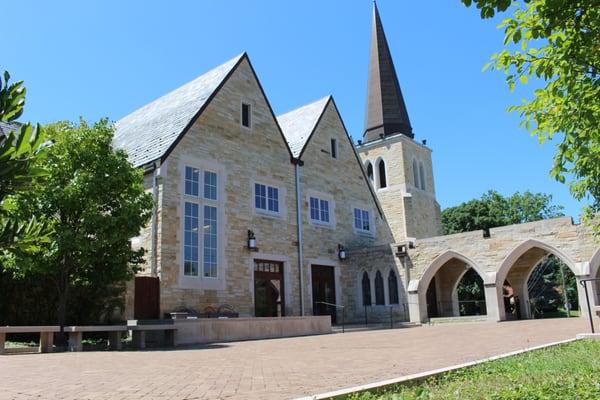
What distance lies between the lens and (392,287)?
70.6 ft

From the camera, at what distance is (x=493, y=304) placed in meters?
18.9

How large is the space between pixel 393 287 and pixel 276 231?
5.58 meters

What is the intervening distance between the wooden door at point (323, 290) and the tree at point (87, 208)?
31.6ft

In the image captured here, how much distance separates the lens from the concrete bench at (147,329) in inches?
458

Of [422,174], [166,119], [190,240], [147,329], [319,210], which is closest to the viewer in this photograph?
[147,329]

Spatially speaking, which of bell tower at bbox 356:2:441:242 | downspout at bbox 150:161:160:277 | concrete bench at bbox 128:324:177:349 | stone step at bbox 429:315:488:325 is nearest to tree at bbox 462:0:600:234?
concrete bench at bbox 128:324:177:349

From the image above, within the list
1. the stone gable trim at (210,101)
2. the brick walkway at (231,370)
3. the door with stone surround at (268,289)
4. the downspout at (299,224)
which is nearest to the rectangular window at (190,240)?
the stone gable trim at (210,101)

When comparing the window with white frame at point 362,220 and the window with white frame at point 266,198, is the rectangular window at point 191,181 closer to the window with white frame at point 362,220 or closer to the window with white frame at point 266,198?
the window with white frame at point 266,198

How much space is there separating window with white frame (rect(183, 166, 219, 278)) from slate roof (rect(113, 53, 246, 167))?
1369 millimetres

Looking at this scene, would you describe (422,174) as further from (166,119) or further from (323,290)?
(166,119)

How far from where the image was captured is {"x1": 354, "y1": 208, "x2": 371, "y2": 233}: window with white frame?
2411 cm

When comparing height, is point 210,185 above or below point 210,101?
below

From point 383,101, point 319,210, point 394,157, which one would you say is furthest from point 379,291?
point 383,101

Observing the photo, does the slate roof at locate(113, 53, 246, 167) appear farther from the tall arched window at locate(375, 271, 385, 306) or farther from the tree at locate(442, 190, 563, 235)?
the tree at locate(442, 190, 563, 235)
